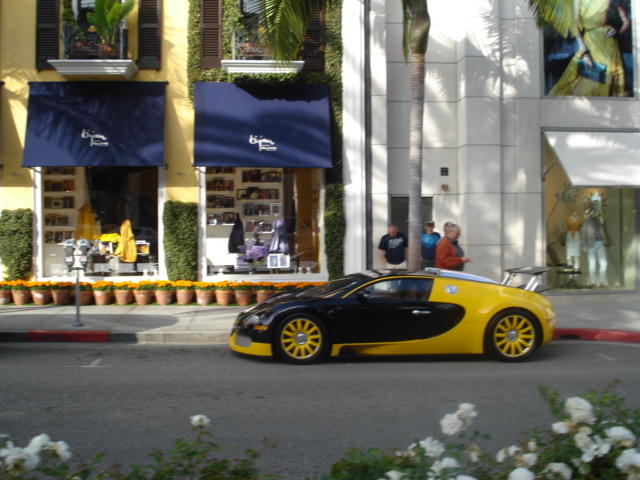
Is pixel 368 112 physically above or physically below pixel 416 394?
above

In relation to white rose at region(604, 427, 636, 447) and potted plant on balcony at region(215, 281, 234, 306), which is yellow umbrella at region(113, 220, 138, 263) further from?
white rose at region(604, 427, 636, 447)

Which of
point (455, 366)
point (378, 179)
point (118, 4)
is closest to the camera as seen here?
point (455, 366)

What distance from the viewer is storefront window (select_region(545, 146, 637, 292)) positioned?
592 inches

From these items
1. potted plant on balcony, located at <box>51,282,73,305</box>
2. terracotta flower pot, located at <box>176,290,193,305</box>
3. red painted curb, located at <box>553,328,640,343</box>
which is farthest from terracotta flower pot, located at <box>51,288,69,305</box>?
red painted curb, located at <box>553,328,640,343</box>

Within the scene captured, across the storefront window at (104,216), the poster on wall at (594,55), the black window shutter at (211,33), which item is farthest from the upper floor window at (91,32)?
the poster on wall at (594,55)

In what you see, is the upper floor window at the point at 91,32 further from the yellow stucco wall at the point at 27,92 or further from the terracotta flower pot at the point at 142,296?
the terracotta flower pot at the point at 142,296

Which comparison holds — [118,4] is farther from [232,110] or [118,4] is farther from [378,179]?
[378,179]

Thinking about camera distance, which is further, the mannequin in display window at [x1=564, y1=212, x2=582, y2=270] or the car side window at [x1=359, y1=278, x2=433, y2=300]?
the mannequin in display window at [x1=564, y1=212, x2=582, y2=270]

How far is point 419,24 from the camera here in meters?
11.9

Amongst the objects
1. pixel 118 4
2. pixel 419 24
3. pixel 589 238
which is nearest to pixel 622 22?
pixel 589 238

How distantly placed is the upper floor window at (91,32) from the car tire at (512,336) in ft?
31.5

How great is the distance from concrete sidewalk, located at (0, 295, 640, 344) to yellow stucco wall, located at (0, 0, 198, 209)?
8.98ft

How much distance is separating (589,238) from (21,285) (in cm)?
1262

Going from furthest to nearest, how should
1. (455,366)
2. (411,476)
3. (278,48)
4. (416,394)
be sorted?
(278,48) < (455,366) < (416,394) < (411,476)
